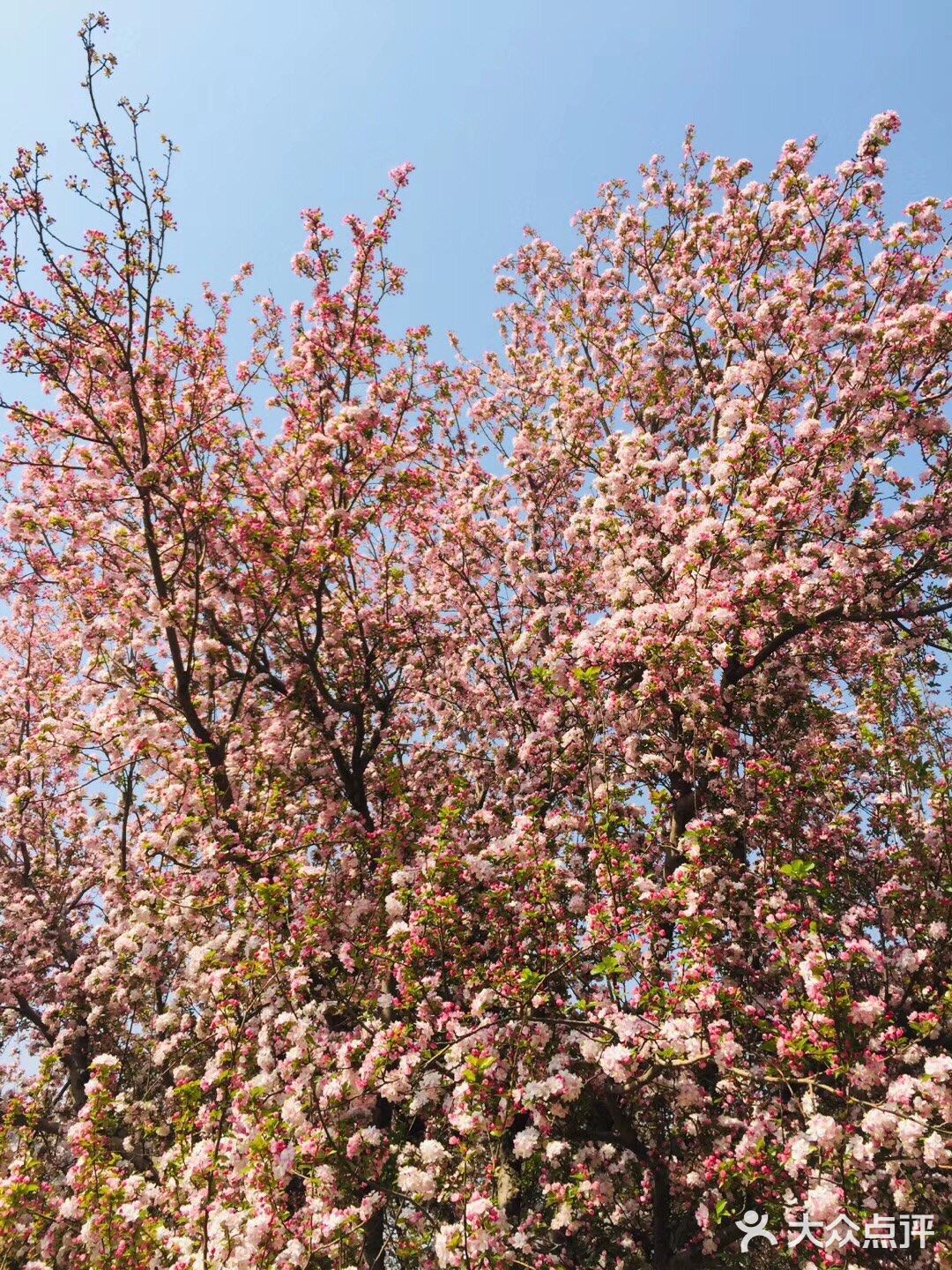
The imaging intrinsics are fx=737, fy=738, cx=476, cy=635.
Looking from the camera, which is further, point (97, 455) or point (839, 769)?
point (97, 455)

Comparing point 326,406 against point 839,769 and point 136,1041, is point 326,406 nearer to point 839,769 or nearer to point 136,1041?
point 839,769

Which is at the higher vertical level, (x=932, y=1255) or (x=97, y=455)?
(x=97, y=455)

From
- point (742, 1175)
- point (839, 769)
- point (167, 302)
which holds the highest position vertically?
point (167, 302)

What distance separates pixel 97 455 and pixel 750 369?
30.2 ft

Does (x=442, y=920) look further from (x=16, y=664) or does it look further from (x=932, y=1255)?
(x=16, y=664)

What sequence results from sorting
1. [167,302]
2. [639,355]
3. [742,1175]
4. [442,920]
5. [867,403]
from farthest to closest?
[639,355], [167,302], [867,403], [442,920], [742,1175]

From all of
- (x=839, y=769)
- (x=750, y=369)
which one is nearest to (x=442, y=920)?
(x=839, y=769)

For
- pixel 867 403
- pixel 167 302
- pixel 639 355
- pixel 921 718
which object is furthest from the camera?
pixel 639 355

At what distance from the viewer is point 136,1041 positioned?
13273mm

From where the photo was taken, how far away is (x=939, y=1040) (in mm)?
6926

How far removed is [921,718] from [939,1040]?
4321 millimetres

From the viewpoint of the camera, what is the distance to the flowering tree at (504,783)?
250 inches

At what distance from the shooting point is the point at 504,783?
10.8 metres

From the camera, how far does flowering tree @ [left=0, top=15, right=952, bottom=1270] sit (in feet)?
20.8
